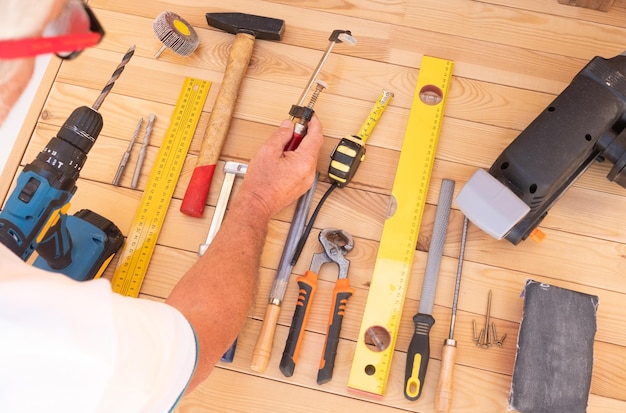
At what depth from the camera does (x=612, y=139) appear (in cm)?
125

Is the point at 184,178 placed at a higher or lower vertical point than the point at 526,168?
lower

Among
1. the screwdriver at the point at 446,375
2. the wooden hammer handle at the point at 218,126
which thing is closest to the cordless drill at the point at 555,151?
the screwdriver at the point at 446,375

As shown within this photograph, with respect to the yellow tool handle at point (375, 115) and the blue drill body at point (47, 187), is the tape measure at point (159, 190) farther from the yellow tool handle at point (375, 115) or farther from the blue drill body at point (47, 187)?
the yellow tool handle at point (375, 115)

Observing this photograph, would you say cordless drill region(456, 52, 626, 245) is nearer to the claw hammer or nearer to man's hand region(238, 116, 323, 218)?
man's hand region(238, 116, 323, 218)

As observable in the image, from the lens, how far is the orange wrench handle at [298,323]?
1.28 meters

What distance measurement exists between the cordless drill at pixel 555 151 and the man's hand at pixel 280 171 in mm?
399

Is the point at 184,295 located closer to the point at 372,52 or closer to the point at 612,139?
the point at 372,52

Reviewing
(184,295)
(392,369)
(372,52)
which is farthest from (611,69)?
(184,295)

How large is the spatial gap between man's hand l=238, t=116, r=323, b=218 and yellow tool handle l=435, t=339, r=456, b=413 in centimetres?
53

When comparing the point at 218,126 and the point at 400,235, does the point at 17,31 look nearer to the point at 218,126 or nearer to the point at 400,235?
the point at 218,126

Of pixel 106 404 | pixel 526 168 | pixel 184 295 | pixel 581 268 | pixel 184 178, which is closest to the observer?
pixel 106 404

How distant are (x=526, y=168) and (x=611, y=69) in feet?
1.05

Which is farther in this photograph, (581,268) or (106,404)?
(581,268)

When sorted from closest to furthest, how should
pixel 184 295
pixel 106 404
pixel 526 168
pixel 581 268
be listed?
pixel 106 404 < pixel 184 295 < pixel 526 168 < pixel 581 268
